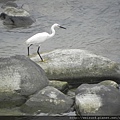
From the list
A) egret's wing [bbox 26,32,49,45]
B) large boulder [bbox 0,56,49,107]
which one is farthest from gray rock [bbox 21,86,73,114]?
egret's wing [bbox 26,32,49,45]

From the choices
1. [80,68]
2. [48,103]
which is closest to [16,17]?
[80,68]

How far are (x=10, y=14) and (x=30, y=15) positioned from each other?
0.89 metres

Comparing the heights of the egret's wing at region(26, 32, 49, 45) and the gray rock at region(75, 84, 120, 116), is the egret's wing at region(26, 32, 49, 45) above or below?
above

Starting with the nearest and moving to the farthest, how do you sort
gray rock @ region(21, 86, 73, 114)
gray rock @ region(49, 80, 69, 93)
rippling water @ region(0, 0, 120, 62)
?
gray rock @ region(21, 86, 73, 114)
gray rock @ region(49, 80, 69, 93)
rippling water @ region(0, 0, 120, 62)

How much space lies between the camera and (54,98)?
8867mm

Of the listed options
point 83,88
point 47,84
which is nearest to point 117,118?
point 83,88

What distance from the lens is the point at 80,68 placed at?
10.6 metres

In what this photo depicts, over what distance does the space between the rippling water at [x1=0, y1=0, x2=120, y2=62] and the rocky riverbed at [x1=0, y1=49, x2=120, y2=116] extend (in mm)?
1870

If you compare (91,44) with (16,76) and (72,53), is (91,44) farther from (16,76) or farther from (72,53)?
(16,76)

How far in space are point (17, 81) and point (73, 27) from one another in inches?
293

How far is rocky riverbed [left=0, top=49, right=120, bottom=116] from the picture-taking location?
339 inches

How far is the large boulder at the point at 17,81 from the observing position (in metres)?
9.20

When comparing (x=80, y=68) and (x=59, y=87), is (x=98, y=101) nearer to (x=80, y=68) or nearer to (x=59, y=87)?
(x=59, y=87)

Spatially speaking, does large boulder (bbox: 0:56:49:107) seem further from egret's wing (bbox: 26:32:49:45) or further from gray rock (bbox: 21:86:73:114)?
egret's wing (bbox: 26:32:49:45)
